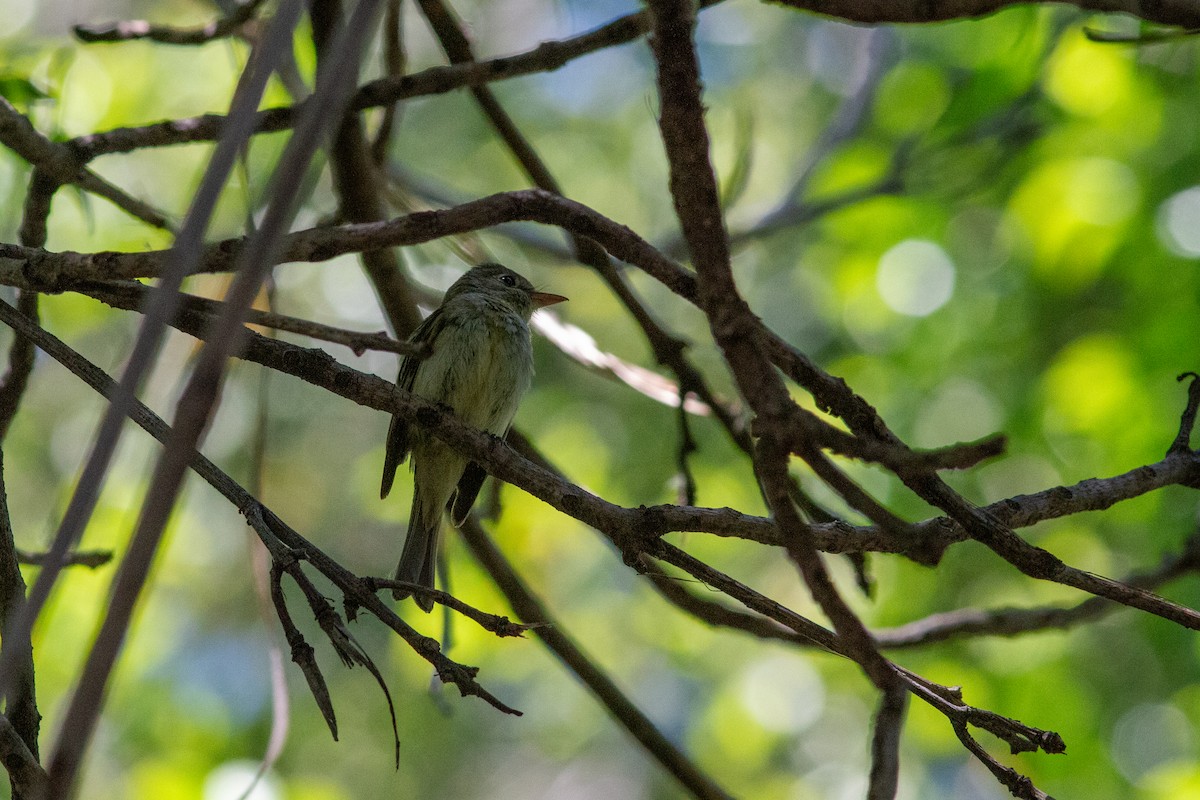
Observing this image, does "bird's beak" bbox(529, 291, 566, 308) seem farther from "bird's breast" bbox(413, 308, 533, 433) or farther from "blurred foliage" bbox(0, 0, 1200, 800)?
"bird's breast" bbox(413, 308, 533, 433)

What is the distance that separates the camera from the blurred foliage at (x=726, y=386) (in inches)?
206

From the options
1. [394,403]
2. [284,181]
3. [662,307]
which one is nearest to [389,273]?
[394,403]

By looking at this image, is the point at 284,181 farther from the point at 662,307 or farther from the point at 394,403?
the point at 662,307

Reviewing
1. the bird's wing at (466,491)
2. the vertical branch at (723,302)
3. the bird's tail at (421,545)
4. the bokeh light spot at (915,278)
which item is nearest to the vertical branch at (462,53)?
the bird's wing at (466,491)

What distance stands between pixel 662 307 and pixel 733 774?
4210mm

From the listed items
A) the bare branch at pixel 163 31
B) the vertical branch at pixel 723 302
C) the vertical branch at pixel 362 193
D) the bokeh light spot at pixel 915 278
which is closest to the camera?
the vertical branch at pixel 723 302

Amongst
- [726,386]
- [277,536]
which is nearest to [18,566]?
[277,536]

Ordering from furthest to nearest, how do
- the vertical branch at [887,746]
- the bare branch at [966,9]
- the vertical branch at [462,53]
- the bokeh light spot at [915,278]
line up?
the bokeh light spot at [915,278] < the vertical branch at [462,53] < the bare branch at [966,9] < the vertical branch at [887,746]

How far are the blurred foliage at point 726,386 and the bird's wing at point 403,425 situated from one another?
54 cm

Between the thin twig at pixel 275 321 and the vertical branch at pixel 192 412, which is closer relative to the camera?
the vertical branch at pixel 192 412

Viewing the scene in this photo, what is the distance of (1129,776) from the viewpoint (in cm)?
580

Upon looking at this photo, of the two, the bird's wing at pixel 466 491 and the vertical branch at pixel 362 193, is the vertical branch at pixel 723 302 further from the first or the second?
the bird's wing at pixel 466 491

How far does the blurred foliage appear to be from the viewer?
5223 mm

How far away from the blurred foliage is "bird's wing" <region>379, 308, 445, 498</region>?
0.54 meters
